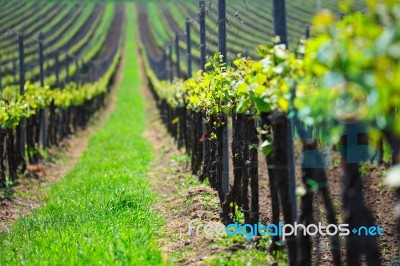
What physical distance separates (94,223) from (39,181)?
6561 mm

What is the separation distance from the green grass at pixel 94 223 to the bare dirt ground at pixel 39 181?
1.23ft

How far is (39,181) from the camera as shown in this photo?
49.6 feet

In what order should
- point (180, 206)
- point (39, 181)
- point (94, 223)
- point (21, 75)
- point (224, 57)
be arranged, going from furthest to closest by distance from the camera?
point (21, 75) < point (39, 181) < point (224, 57) < point (180, 206) < point (94, 223)

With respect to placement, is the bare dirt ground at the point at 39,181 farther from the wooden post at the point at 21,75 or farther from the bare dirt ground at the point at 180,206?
the bare dirt ground at the point at 180,206

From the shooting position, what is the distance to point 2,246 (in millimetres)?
8648

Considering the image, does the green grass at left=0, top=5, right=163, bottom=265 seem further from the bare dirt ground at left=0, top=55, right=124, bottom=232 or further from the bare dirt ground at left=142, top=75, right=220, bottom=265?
the bare dirt ground at left=0, top=55, right=124, bottom=232

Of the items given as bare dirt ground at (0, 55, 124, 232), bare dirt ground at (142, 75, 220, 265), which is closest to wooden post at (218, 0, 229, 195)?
bare dirt ground at (142, 75, 220, 265)

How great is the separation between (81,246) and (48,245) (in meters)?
0.61

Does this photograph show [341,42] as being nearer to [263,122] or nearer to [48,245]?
[263,122]

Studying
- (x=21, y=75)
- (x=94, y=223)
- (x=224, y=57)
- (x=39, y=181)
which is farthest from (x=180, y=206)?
(x=21, y=75)

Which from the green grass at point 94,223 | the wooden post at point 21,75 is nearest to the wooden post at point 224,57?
the green grass at point 94,223

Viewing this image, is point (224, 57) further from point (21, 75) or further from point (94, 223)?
point (21, 75)

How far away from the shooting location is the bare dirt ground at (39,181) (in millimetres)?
11556

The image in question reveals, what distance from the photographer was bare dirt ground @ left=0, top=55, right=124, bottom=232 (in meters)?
11.6
